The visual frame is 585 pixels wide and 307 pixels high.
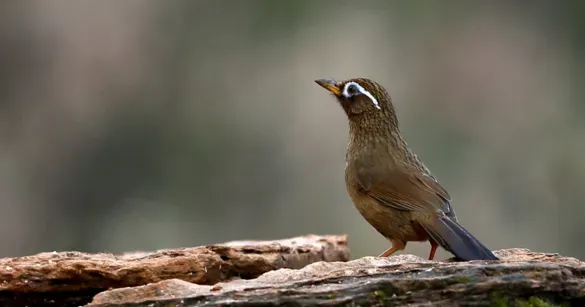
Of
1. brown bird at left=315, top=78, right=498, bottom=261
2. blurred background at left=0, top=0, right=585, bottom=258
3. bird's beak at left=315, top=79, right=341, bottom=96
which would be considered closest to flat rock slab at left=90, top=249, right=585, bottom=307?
brown bird at left=315, top=78, right=498, bottom=261

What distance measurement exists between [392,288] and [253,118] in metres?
8.54

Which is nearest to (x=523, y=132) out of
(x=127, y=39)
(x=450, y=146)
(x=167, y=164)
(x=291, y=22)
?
(x=450, y=146)

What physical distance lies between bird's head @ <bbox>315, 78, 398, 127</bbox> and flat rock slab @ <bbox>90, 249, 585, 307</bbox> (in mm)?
2114

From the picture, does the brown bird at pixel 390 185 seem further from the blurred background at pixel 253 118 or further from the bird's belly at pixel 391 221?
the blurred background at pixel 253 118

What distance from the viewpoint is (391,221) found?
524 centimetres

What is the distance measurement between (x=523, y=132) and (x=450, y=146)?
42.0 inches

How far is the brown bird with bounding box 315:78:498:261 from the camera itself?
494 cm

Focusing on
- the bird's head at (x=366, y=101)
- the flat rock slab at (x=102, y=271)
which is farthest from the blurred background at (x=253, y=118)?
the flat rock slab at (x=102, y=271)

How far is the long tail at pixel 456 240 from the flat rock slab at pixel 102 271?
3.22 ft

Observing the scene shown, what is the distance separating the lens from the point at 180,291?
373 centimetres

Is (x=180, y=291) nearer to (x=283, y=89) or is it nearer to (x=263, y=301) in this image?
(x=263, y=301)

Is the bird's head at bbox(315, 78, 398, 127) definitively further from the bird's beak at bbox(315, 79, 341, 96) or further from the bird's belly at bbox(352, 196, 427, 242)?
the bird's belly at bbox(352, 196, 427, 242)

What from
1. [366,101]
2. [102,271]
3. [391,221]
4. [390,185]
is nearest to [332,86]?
[366,101]

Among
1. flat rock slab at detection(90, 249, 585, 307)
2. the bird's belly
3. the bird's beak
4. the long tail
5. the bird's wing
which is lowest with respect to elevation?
flat rock slab at detection(90, 249, 585, 307)
